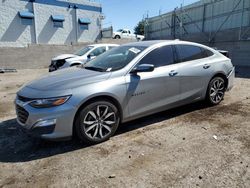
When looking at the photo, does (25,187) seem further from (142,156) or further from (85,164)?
(142,156)

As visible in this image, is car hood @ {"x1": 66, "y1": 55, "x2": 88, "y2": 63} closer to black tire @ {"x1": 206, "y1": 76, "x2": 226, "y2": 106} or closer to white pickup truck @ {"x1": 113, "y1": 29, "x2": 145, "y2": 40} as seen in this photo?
black tire @ {"x1": 206, "y1": 76, "x2": 226, "y2": 106}

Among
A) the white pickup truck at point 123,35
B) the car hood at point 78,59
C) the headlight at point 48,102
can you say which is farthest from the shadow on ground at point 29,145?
the white pickup truck at point 123,35

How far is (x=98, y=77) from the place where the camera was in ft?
12.5

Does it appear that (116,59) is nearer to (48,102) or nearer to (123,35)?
(48,102)

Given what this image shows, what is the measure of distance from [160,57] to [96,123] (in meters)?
1.84

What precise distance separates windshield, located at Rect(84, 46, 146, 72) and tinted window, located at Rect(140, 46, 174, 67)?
0.20m

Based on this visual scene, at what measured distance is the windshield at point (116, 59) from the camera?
4.19 meters

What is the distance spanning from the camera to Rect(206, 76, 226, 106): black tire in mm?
5342

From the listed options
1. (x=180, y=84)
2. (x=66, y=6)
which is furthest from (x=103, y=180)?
(x=66, y=6)

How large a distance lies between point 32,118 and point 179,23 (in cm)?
2240

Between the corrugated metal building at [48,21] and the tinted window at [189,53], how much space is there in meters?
20.7

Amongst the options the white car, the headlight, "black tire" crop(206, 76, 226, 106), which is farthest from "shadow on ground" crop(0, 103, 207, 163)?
the white car

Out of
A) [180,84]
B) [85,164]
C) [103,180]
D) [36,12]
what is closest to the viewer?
[103,180]

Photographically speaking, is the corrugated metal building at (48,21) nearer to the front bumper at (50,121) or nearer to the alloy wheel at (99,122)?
the front bumper at (50,121)
